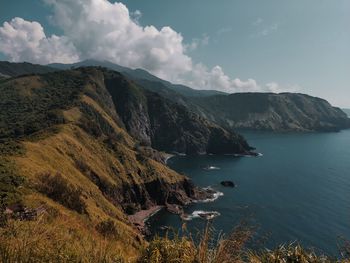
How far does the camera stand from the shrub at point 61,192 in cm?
6694

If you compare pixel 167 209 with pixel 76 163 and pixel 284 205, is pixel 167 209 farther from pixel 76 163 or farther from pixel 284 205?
pixel 284 205

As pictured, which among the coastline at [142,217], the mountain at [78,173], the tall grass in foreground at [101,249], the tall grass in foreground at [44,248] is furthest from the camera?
the coastline at [142,217]

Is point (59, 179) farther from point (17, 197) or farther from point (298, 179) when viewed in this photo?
point (298, 179)

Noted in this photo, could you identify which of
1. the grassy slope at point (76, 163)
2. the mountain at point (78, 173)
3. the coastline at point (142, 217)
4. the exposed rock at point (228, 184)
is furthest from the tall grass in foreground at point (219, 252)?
the exposed rock at point (228, 184)

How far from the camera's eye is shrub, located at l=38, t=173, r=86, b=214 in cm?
6694

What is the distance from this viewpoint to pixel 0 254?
8.43m

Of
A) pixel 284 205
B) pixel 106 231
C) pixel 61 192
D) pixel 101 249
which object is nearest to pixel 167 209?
pixel 284 205

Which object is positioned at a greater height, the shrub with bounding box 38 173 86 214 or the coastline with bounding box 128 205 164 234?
the shrub with bounding box 38 173 86 214

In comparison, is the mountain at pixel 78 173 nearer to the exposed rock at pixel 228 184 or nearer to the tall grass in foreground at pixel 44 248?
the exposed rock at pixel 228 184

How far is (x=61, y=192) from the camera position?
233ft

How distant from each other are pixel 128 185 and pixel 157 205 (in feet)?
48.1

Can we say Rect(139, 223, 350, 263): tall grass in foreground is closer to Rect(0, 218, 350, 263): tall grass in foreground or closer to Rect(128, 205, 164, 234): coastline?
Rect(0, 218, 350, 263): tall grass in foreground

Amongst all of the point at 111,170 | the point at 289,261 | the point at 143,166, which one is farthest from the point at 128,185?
the point at 289,261

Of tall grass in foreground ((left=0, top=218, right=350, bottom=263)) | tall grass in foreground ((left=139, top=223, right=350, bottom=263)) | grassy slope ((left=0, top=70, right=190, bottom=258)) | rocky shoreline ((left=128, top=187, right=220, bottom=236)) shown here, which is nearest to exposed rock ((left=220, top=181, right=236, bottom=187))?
rocky shoreline ((left=128, top=187, right=220, bottom=236))
